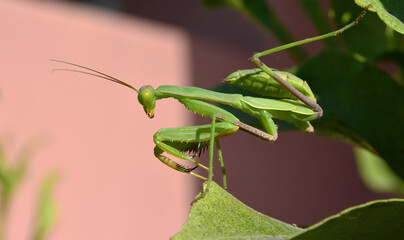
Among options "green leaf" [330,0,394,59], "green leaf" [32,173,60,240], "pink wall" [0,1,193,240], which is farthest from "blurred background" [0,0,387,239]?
"green leaf" [330,0,394,59]

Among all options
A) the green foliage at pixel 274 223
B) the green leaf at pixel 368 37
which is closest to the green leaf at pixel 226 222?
the green foliage at pixel 274 223

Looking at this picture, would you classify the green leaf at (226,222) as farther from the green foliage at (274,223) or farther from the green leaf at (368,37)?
the green leaf at (368,37)

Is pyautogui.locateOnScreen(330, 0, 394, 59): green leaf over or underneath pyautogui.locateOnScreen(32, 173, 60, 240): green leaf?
over

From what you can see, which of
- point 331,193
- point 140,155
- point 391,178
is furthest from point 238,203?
point 331,193

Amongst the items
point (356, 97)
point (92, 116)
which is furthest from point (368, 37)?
point (92, 116)

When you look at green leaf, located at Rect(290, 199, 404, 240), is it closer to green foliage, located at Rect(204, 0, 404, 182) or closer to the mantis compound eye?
green foliage, located at Rect(204, 0, 404, 182)

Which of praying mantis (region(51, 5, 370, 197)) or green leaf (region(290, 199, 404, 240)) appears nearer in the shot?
green leaf (region(290, 199, 404, 240))
